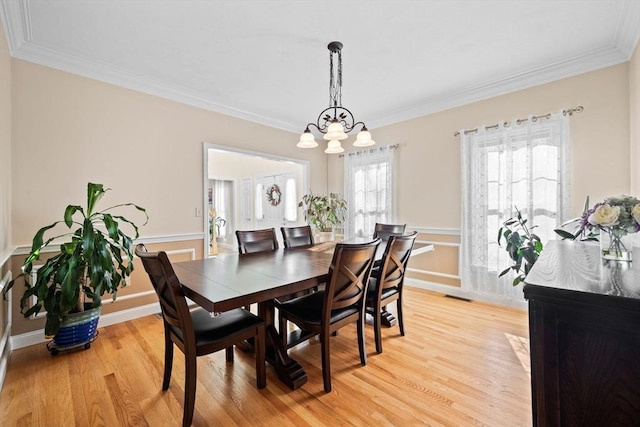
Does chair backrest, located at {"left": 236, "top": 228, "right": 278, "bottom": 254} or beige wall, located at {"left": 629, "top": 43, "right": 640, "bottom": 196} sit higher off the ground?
beige wall, located at {"left": 629, "top": 43, "right": 640, "bottom": 196}

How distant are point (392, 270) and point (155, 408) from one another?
6.24 feet

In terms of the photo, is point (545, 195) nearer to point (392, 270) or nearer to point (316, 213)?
point (392, 270)

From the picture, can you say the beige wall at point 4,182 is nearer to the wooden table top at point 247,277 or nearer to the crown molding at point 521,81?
the wooden table top at point 247,277

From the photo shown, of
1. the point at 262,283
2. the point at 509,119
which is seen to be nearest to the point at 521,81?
the point at 509,119

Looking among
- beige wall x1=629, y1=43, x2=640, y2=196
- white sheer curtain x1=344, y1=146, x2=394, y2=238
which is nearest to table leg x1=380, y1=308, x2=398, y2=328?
white sheer curtain x1=344, y1=146, x2=394, y2=238

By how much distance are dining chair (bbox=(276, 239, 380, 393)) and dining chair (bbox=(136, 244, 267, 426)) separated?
30 cm

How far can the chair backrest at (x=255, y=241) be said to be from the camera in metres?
2.80

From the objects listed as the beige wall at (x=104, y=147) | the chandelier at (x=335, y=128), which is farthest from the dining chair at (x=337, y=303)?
the beige wall at (x=104, y=147)

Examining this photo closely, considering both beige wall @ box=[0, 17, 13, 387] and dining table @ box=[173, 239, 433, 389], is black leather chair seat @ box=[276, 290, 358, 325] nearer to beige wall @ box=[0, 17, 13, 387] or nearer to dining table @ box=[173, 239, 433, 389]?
dining table @ box=[173, 239, 433, 389]

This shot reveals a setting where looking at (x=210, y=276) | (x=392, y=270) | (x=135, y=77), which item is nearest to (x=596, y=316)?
(x=392, y=270)

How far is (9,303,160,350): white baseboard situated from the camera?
236 centimetres

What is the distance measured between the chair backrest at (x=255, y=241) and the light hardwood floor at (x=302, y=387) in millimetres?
977

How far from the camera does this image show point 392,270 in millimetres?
2350

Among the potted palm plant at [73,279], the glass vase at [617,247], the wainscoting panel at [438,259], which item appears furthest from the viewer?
the wainscoting panel at [438,259]
